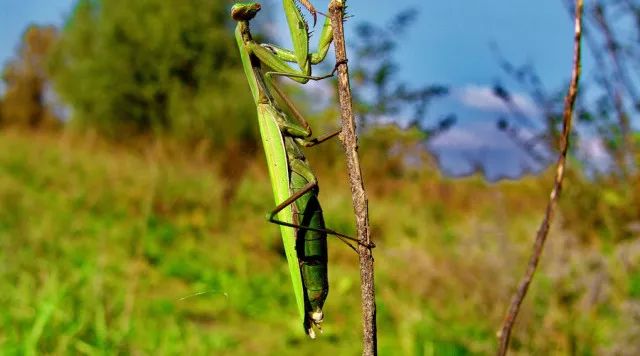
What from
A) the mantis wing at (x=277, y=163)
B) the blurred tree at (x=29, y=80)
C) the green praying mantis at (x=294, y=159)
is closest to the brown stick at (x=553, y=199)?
the green praying mantis at (x=294, y=159)

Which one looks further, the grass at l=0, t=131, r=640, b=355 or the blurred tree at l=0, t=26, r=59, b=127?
the blurred tree at l=0, t=26, r=59, b=127

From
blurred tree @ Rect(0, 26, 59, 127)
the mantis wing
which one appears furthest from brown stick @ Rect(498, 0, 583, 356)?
blurred tree @ Rect(0, 26, 59, 127)

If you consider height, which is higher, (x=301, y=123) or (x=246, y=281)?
(x=301, y=123)

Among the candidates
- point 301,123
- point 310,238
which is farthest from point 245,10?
point 310,238

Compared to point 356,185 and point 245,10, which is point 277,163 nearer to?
point 245,10

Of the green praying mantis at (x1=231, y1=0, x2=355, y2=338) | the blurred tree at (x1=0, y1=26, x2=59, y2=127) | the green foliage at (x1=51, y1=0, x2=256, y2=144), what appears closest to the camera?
the green praying mantis at (x1=231, y1=0, x2=355, y2=338)

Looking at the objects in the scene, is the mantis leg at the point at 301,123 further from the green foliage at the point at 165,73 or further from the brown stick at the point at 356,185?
the green foliage at the point at 165,73

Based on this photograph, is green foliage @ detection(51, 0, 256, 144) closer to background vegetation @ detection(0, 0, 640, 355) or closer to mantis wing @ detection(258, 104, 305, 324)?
background vegetation @ detection(0, 0, 640, 355)

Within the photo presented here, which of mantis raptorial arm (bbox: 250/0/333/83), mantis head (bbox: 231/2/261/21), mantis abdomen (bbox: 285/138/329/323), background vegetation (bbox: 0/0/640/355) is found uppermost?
mantis head (bbox: 231/2/261/21)
